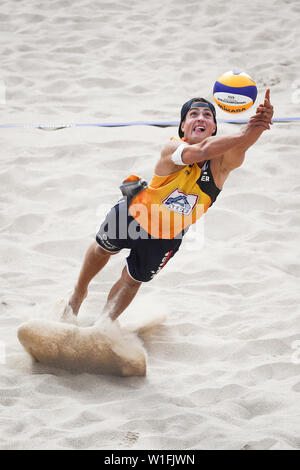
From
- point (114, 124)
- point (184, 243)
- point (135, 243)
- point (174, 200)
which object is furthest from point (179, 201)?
point (114, 124)

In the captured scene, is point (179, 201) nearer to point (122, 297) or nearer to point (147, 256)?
point (147, 256)

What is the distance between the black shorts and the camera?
2.89 metres

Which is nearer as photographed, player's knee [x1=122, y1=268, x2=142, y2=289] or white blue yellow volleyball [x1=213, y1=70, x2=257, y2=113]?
white blue yellow volleyball [x1=213, y1=70, x2=257, y2=113]

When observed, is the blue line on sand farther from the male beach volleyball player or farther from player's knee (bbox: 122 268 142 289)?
player's knee (bbox: 122 268 142 289)

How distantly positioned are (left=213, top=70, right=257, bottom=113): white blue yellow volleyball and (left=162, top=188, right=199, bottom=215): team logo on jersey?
405mm

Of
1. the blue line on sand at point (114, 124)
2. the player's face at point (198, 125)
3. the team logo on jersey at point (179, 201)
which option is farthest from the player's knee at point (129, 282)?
the blue line on sand at point (114, 124)

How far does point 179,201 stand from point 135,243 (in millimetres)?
265

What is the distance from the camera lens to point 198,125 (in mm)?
2859

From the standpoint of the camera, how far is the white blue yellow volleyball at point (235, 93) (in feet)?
9.34

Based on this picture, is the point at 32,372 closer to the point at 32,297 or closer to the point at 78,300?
the point at 78,300

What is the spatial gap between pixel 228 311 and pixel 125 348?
85 cm

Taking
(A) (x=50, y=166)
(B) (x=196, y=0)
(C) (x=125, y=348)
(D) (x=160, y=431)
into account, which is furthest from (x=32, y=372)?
(B) (x=196, y=0)

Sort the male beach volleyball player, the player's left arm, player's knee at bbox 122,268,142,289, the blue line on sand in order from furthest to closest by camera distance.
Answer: the blue line on sand
player's knee at bbox 122,268,142,289
the male beach volleyball player
the player's left arm

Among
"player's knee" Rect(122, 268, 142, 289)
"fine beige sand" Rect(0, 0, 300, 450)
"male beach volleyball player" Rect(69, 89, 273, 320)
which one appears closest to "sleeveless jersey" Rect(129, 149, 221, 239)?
"male beach volleyball player" Rect(69, 89, 273, 320)
